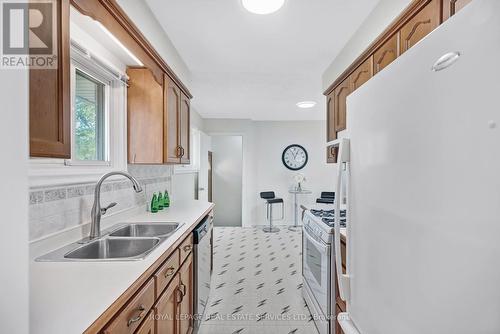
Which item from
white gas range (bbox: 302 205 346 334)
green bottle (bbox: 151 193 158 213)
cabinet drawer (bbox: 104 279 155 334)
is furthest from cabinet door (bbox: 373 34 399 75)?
green bottle (bbox: 151 193 158 213)

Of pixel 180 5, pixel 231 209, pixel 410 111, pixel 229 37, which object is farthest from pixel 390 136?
pixel 231 209

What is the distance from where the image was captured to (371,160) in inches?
34.6

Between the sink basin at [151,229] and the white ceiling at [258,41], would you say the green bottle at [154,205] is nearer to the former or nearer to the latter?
the sink basin at [151,229]

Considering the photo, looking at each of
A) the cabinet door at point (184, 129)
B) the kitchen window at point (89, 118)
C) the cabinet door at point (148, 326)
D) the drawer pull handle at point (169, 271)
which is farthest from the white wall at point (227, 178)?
the cabinet door at point (148, 326)

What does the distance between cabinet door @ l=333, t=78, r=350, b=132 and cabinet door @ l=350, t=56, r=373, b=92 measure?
0.45 feet

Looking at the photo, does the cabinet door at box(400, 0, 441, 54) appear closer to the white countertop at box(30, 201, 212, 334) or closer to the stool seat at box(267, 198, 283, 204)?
the white countertop at box(30, 201, 212, 334)

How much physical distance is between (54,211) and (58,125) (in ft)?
2.20

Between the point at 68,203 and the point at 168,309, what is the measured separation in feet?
2.61

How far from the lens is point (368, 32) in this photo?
198 cm

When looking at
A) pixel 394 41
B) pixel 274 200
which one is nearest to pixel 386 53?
pixel 394 41

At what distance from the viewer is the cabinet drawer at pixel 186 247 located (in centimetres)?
174

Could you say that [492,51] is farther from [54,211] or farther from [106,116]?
[106,116]

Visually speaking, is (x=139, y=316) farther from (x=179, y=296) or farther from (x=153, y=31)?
(x=153, y=31)

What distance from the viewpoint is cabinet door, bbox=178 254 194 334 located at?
170 centimetres
